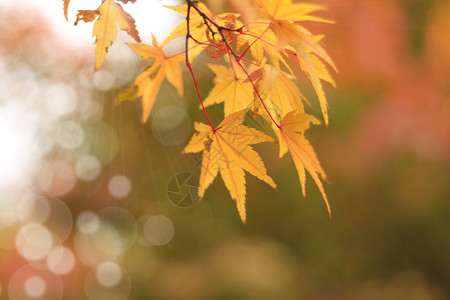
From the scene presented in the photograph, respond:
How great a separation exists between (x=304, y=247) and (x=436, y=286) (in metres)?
1.03

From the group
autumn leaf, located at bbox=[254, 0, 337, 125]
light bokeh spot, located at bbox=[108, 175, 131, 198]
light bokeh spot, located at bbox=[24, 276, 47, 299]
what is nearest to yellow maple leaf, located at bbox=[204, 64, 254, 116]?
autumn leaf, located at bbox=[254, 0, 337, 125]

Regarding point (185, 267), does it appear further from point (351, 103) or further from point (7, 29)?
point (7, 29)

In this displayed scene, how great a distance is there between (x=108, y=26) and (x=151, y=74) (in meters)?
0.08

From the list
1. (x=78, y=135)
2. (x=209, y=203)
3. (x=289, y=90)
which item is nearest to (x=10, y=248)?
(x=78, y=135)

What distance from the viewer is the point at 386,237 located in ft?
10.3

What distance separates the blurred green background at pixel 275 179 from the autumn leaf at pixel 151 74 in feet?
7.17

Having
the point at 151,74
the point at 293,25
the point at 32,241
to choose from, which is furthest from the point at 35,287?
the point at 293,25

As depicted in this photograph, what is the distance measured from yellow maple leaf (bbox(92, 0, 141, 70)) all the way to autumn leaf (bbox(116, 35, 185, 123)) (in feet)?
0.08

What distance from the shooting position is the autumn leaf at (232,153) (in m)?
0.43

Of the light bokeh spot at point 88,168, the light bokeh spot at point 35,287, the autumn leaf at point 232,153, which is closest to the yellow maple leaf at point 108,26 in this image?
the autumn leaf at point 232,153

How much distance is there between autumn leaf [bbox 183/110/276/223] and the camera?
427mm

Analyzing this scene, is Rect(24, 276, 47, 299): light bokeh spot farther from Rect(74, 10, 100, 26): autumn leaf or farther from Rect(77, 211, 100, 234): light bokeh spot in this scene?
Rect(74, 10, 100, 26): autumn leaf

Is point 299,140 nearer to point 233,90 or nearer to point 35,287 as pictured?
point 233,90

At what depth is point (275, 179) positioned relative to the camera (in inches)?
116
